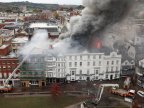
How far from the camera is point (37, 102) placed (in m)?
34.1

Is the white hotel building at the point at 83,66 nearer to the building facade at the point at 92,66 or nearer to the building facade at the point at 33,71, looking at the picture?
→ the building facade at the point at 92,66

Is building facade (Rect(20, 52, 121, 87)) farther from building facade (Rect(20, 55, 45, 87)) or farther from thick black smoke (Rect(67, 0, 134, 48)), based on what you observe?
thick black smoke (Rect(67, 0, 134, 48))

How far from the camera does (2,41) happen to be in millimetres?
56781

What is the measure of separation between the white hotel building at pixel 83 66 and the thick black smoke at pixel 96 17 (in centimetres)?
559

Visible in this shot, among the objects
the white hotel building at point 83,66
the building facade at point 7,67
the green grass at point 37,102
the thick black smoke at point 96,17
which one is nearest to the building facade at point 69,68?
the white hotel building at point 83,66

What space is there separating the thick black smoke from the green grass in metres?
13.4

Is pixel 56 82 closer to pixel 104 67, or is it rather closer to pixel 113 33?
pixel 104 67

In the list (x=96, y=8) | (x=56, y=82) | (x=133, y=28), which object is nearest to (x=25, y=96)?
(x=56, y=82)

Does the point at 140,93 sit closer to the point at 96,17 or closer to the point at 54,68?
the point at 54,68

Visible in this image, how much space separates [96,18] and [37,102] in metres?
20.3

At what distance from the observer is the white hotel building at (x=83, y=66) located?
40.0m

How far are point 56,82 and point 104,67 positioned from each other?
8.12 meters

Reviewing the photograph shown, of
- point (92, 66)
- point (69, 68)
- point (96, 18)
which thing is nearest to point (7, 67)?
point (69, 68)

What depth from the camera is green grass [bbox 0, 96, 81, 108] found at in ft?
109
